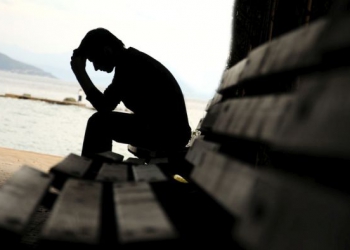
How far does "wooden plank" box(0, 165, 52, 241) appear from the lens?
1.10 meters

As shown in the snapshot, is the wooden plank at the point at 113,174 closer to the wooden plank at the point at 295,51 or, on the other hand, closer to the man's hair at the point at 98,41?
the wooden plank at the point at 295,51

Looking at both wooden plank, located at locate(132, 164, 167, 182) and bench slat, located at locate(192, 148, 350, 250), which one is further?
wooden plank, located at locate(132, 164, 167, 182)

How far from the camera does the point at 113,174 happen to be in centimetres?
204

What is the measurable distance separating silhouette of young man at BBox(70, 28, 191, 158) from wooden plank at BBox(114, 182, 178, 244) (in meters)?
2.42

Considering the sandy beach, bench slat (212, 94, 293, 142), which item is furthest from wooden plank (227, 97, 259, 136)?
the sandy beach

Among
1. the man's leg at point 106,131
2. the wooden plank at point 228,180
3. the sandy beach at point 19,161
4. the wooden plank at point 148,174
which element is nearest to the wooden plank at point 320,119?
the wooden plank at point 228,180

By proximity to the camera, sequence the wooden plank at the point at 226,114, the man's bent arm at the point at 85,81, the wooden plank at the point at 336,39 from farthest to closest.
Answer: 1. the man's bent arm at the point at 85,81
2. the wooden plank at the point at 226,114
3. the wooden plank at the point at 336,39

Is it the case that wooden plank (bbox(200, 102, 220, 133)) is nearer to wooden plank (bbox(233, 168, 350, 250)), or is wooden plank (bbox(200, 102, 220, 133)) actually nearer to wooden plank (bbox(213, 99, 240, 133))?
wooden plank (bbox(213, 99, 240, 133))

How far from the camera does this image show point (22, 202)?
1316 mm

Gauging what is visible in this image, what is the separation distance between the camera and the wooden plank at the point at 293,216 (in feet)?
2.19

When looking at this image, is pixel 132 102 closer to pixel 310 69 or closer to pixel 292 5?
pixel 292 5

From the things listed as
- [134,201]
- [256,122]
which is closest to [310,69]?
[256,122]

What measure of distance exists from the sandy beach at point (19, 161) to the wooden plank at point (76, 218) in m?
4.41

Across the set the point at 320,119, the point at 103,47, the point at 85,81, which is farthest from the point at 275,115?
the point at 85,81
